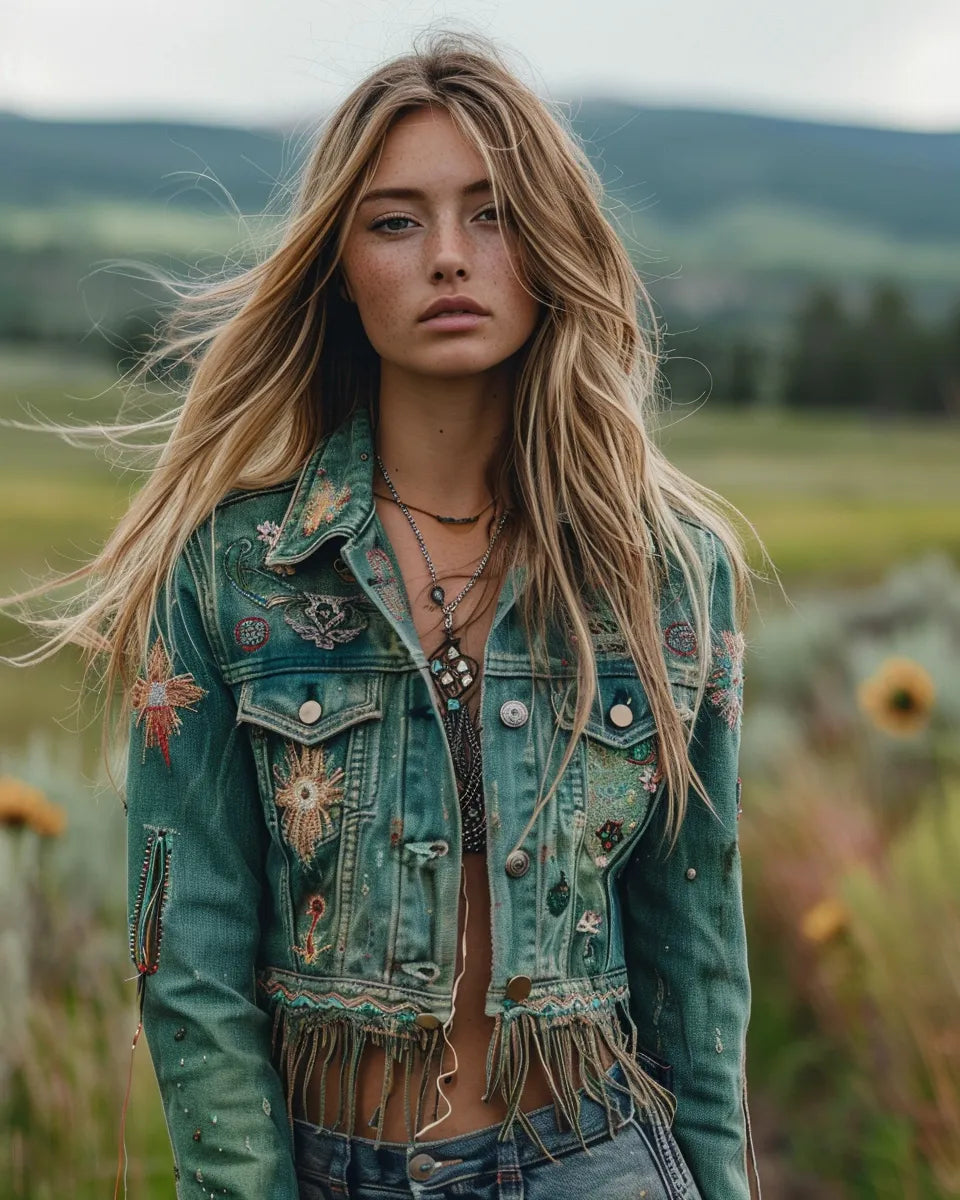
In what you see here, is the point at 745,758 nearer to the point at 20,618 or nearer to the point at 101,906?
the point at 101,906

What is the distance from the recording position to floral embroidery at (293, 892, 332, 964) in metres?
2.20

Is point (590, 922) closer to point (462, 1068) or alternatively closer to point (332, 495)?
point (462, 1068)

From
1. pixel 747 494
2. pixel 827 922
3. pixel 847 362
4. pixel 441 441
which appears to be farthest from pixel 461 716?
pixel 847 362

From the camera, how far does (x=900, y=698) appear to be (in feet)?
15.4

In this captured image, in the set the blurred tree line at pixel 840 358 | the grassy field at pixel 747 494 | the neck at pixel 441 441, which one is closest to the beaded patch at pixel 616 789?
the neck at pixel 441 441

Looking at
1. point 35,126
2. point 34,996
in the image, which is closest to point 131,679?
point 34,996

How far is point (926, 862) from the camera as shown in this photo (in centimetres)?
481

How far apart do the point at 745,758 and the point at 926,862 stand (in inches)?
80.0

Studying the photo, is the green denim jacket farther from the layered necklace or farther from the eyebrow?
the eyebrow

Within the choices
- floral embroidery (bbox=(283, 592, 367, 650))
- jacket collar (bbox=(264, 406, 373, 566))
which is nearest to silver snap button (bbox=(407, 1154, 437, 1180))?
floral embroidery (bbox=(283, 592, 367, 650))

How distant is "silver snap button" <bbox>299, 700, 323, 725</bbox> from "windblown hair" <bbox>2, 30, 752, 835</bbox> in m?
0.25

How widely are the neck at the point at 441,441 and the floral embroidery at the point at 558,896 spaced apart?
0.57 m

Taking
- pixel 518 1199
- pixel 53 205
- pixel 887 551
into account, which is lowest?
pixel 518 1199

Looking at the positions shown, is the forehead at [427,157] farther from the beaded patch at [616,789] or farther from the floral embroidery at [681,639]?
the beaded patch at [616,789]
